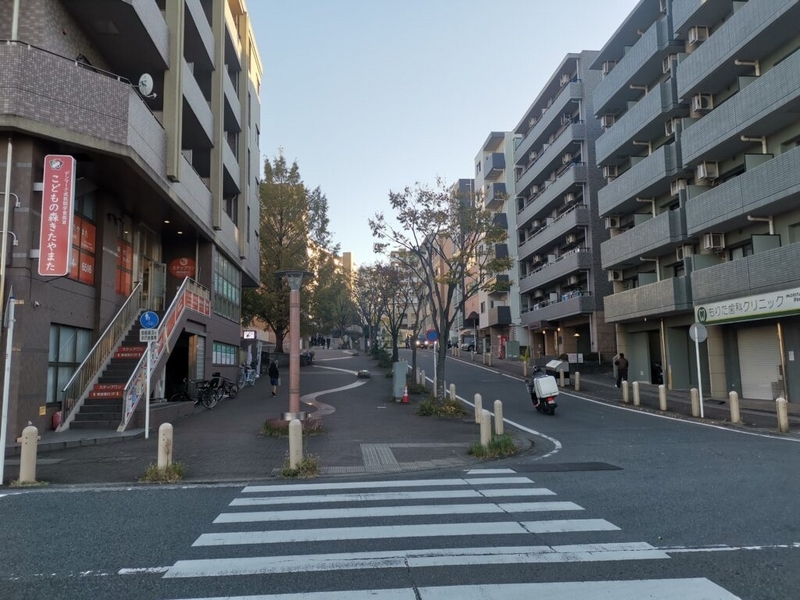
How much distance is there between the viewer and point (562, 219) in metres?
41.6

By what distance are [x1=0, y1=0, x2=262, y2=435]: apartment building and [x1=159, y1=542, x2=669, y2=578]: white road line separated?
302 inches

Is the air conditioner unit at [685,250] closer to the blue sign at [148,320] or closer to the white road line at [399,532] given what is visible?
the blue sign at [148,320]

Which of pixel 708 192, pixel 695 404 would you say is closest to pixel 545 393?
pixel 695 404

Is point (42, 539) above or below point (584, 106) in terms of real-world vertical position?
below

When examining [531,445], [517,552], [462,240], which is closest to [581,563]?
[517,552]

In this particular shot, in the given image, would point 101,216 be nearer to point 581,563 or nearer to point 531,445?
point 531,445

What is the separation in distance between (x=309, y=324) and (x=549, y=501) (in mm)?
38128

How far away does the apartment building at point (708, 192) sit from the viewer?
19.9m

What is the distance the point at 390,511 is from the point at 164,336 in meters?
12.6

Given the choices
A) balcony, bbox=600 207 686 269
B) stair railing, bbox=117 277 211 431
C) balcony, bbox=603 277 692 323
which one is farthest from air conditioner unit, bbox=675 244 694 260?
stair railing, bbox=117 277 211 431

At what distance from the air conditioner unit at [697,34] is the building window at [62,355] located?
84.9ft

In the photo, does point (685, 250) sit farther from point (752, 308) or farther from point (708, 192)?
point (752, 308)

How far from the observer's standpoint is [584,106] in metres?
40.8

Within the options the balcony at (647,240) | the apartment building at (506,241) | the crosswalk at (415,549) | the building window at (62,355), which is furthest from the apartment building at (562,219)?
the crosswalk at (415,549)
